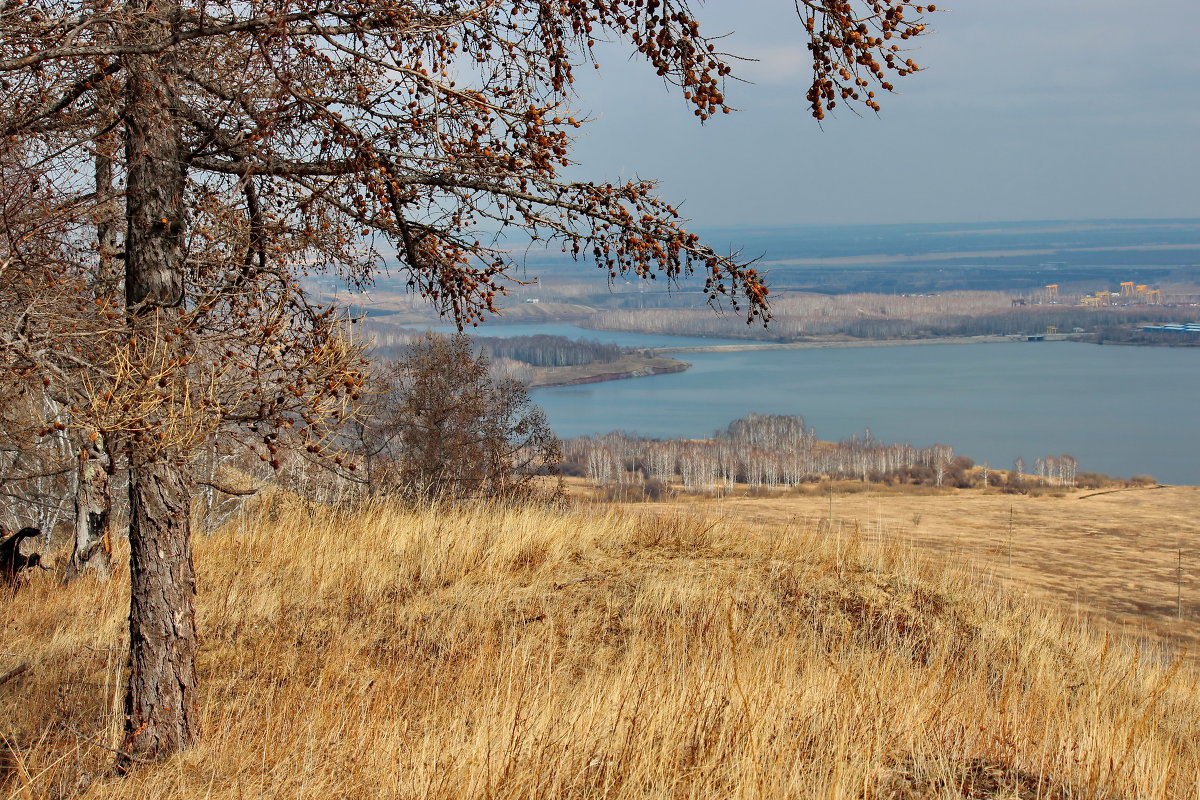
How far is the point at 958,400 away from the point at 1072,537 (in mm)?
55202

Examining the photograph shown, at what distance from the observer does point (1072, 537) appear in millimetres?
25000

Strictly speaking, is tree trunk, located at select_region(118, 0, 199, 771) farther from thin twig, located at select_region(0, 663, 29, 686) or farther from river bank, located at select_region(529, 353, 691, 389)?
river bank, located at select_region(529, 353, 691, 389)

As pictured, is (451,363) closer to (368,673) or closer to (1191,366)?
(368,673)

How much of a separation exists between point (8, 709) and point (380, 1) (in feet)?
13.2

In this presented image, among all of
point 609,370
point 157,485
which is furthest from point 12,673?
point 609,370

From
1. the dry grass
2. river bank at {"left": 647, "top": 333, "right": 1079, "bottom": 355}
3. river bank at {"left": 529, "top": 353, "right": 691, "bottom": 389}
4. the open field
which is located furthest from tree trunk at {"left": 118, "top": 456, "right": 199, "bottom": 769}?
river bank at {"left": 647, "top": 333, "right": 1079, "bottom": 355}

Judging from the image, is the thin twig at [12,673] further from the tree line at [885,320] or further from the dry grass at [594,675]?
the tree line at [885,320]

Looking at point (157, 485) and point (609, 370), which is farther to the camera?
point (609, 370)

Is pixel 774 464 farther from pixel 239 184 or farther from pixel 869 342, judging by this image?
pixel 869 342

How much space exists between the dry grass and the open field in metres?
2.06

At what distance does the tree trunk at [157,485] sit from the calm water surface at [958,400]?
166ft

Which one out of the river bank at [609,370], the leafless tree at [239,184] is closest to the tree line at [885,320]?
the river bank at [609,370]

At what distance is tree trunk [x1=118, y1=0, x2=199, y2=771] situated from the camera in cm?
365

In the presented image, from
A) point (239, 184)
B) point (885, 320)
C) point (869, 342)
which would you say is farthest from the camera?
point (885, 320)
